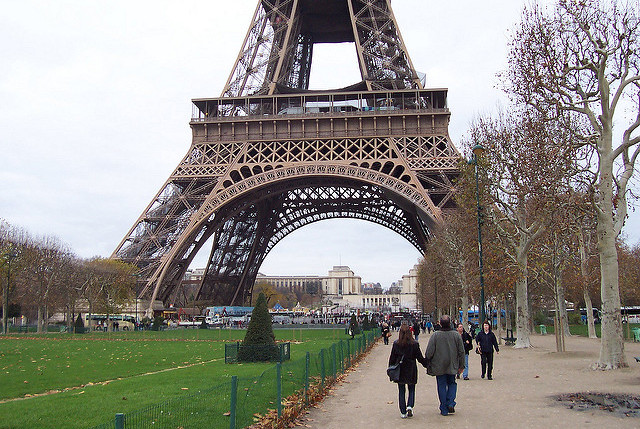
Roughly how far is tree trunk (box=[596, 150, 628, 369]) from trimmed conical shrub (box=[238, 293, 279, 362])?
1131 centimetres

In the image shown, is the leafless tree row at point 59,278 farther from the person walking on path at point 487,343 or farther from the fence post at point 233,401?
the fence post at point 233,401

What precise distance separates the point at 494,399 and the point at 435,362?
10.1 feet

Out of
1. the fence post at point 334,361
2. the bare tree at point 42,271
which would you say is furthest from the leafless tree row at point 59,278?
the fence post at point 334,361

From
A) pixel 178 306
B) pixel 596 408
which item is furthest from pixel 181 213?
pixel 596 408

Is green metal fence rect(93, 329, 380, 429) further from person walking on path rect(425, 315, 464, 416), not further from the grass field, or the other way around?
person walking on path rect(425, 315, 464, 416)

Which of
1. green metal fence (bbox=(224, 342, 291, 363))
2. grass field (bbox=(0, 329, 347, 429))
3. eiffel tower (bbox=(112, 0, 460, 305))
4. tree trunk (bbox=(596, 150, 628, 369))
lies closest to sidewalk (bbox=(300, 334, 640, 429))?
tree trunk (bbox=(596, 150, 628, 369))

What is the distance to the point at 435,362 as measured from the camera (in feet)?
37.4

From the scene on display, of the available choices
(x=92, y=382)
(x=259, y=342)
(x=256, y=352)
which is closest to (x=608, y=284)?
(x=259, y=342)

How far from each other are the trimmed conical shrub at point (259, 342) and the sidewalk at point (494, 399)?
136 inches

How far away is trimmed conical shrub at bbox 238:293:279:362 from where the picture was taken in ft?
73.0

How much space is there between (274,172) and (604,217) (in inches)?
1250

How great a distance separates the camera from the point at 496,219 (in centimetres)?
3109

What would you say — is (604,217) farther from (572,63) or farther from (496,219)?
(496,219)

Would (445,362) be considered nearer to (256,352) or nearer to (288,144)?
(256,352)
